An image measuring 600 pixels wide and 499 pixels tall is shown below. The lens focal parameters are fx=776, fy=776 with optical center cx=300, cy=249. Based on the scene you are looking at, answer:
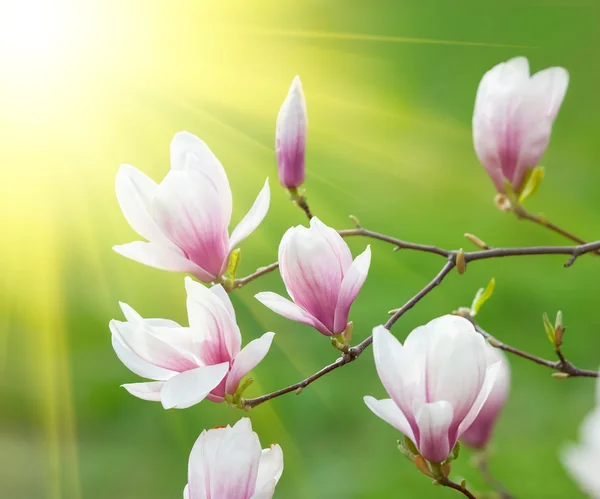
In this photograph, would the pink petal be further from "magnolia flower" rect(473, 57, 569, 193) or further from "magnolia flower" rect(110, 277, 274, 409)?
"magnolia flower" rect(473, 57, 569, 193)

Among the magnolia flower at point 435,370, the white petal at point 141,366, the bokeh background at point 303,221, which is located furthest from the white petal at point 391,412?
the bokeh background at point 303,221

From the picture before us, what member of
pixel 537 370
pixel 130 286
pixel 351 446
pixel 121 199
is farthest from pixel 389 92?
pixel 121 199

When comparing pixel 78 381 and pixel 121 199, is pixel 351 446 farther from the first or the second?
pixel 121 199

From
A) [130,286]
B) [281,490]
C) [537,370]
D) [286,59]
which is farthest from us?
[286,59]

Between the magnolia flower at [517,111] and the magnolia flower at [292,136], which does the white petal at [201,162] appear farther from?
the magnolia flower at [517,111]

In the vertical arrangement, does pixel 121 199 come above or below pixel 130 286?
above

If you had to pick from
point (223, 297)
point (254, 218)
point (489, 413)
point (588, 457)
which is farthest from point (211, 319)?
point (489, 413)

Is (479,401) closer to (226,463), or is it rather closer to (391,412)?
(391,412)
